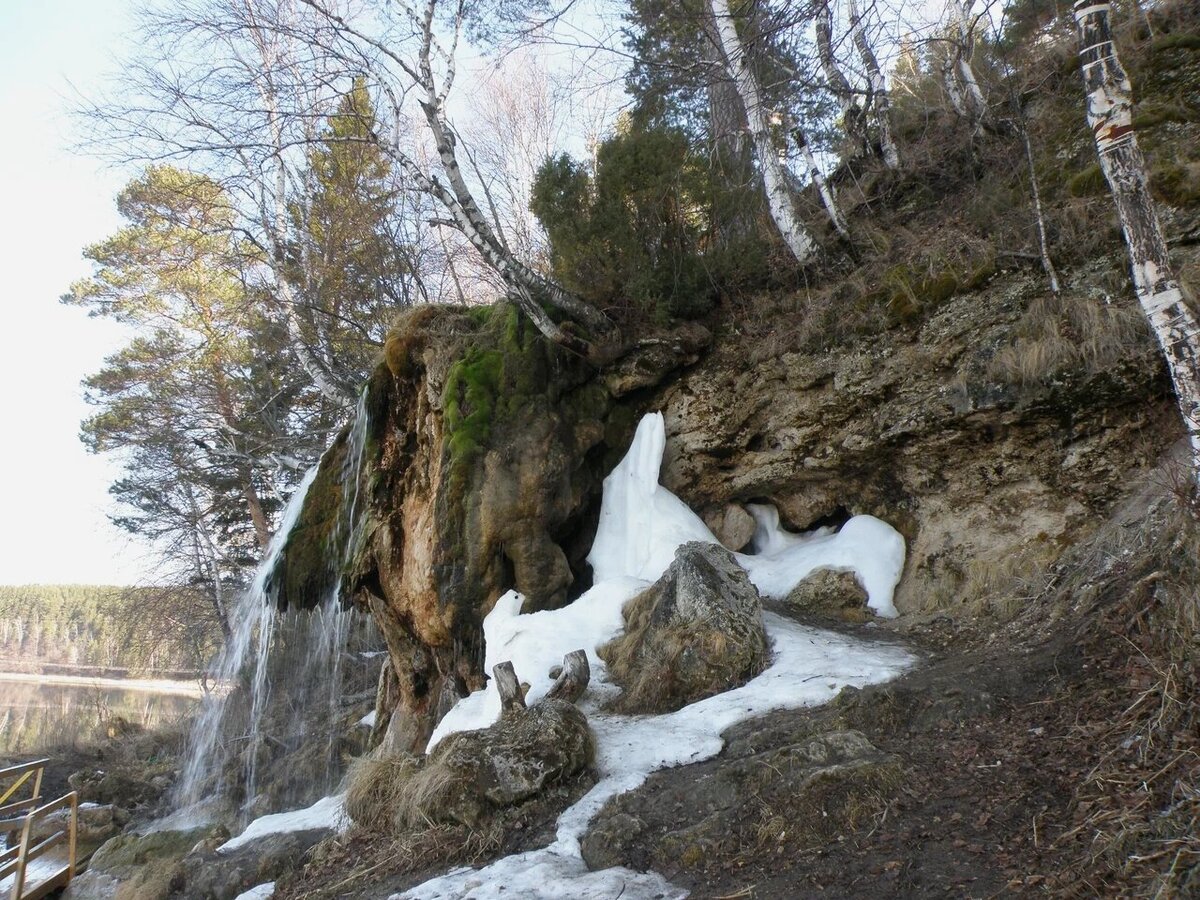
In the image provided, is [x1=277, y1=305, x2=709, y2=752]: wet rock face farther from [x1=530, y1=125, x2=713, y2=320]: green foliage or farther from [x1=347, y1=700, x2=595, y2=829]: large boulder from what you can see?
[x1=347, y1=700, x2=595, y2=829]: large boulder

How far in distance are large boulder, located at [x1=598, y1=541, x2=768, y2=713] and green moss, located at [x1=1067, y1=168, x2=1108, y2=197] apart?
15.3 feet

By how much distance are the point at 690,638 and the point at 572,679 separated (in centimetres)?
105

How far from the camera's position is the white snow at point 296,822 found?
20.0 feet

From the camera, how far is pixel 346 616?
13.8 metres

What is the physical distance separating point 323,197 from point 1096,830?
14.6 meters

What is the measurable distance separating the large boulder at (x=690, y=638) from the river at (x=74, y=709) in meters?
17.5

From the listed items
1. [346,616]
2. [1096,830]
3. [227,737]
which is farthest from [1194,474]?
[227,737]

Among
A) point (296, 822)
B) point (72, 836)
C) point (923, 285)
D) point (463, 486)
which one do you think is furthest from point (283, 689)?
point (923, 285)

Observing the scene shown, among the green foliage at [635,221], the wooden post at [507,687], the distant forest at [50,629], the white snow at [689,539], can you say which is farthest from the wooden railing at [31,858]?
the distant forest at [50,629]

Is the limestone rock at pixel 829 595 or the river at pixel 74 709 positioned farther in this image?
the river at pixel 74 709

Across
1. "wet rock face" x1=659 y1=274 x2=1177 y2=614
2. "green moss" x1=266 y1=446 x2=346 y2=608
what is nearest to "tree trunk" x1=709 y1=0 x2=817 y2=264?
"wet rock face" x1=659 y1=274 x2=1177 y2=614

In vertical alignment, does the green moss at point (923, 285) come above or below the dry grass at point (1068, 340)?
above

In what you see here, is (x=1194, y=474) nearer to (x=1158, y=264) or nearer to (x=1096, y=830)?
(x=1158, y=264)

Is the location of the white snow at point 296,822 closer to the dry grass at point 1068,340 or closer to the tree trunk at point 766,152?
the dry grass at point 1068,340
